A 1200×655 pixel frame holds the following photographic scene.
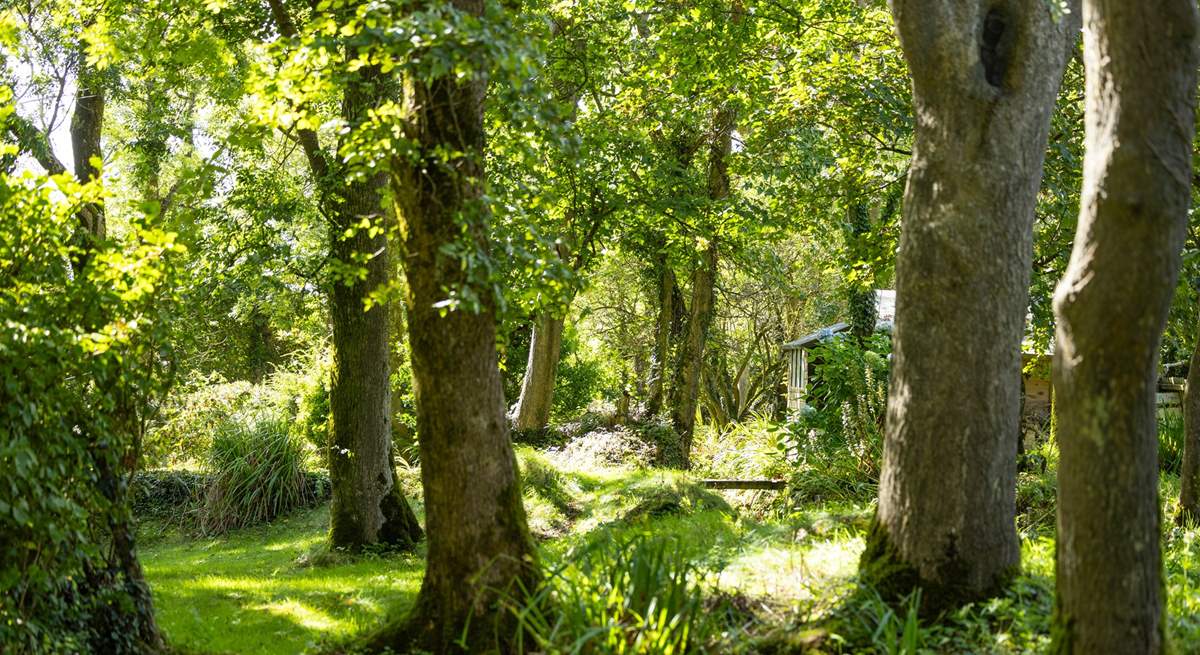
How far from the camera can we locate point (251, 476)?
48.9 ft

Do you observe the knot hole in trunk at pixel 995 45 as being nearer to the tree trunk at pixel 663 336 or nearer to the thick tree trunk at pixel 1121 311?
the thick tree trunk at pixel 1121 311

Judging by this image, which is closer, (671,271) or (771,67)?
(771,67)

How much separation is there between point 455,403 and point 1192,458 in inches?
281

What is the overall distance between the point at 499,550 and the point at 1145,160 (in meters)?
3.61

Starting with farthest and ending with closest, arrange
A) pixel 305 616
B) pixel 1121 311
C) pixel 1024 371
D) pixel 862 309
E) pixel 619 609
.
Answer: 1. pixel 862 309
2. pixel 1024 371
3. pixel 305 616
4. pixel 619 609
5. pixel 1121 311

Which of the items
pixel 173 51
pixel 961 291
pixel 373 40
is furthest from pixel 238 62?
pixel 961 291

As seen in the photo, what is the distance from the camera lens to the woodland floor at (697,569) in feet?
16.6

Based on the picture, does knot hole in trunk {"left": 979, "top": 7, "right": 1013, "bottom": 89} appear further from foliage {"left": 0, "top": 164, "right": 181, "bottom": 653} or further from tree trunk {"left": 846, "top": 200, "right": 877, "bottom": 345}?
tree trunk {"left": 846, "top": 200, "right": 877, "bottom": 345}

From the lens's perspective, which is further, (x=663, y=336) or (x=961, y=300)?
(x=663, y=336)

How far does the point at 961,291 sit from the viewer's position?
5410 millimetres

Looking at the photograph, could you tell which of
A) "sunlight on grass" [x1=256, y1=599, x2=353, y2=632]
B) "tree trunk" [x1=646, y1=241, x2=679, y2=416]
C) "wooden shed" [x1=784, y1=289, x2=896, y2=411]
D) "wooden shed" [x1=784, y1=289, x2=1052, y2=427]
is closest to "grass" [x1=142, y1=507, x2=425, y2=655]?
"sunlight on grass" [x1=256, y1=599, x2=353, y2=632]

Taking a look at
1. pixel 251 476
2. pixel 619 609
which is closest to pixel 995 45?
pixel 619 609

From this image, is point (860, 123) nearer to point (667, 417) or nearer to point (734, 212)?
point (734, 212)

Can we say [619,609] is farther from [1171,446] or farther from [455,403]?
[1171,446]
